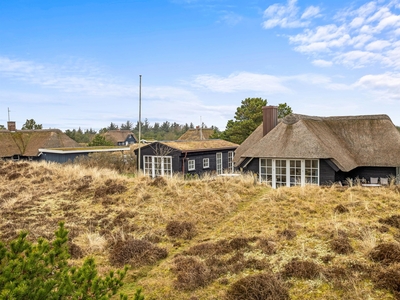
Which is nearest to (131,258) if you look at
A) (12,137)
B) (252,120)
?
(252,120)

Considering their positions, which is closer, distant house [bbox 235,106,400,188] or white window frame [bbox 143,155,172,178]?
distant house [bbox 235,106,400,188]

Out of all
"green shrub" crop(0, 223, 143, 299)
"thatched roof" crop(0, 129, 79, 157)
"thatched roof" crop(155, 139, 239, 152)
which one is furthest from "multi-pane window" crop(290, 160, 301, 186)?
"thatched roof" crop(0, 129, 79, 157)

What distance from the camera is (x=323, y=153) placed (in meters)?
15.3

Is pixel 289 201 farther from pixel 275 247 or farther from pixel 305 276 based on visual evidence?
pixel 305 276

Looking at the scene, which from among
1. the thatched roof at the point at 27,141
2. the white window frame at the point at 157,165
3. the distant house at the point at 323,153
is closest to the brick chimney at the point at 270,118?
the distant house at the point at 323,153

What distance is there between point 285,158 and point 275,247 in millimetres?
9851

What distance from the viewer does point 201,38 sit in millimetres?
18938

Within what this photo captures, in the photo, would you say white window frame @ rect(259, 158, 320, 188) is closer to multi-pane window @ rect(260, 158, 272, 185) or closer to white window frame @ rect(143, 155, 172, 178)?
multi-pane window @ rect(260, 158, 272, 185)

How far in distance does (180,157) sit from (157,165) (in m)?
2.22

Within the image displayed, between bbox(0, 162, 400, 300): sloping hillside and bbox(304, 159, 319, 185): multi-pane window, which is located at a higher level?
bbox(304, 159, 319, 185): multi-pane window

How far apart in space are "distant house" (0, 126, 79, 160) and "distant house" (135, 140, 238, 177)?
14153mm

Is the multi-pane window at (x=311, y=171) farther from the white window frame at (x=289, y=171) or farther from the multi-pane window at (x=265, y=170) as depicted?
the multi-pane window at (x=265, y=170)

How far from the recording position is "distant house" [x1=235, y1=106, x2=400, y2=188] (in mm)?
15734

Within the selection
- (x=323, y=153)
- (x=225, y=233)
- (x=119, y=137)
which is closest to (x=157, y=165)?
(x=323, y=153)
